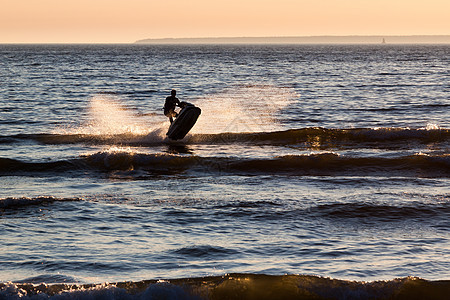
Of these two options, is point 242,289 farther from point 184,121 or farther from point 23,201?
point 184,121

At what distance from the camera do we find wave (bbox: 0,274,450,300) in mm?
9055

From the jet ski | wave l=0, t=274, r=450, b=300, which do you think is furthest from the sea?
the jet ski

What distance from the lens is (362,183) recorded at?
59.0ft

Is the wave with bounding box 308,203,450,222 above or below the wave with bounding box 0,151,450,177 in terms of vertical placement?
above

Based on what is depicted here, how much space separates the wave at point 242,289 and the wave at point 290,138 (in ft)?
55.9

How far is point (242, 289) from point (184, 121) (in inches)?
697

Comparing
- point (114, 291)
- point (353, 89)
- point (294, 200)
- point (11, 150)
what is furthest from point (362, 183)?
point (353, 89)

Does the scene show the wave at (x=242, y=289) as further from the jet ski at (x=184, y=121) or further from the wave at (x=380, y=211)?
the jet ski at (x=184, y=121)

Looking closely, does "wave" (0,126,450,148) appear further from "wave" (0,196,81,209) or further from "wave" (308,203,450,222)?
"wave" (0,196,81,209)

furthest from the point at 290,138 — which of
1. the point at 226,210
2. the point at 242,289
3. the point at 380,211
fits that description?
the point at 242,289

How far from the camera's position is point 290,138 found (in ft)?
94.0

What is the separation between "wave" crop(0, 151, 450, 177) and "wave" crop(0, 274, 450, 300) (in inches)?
415

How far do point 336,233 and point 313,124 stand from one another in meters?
21.5

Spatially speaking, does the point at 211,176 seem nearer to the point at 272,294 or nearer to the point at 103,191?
the point at 103,191
